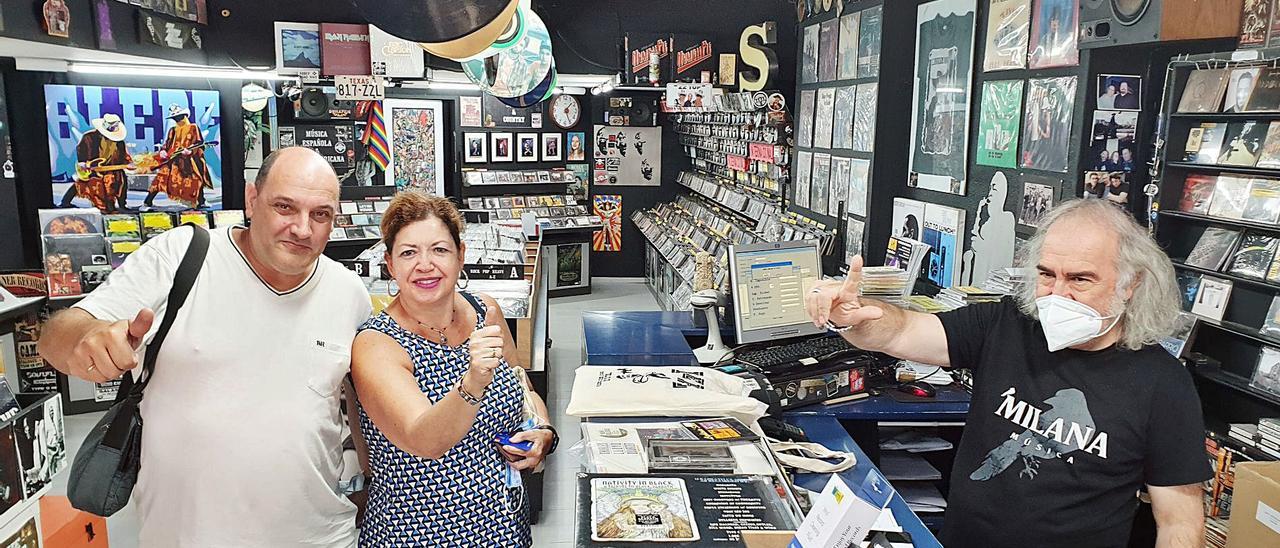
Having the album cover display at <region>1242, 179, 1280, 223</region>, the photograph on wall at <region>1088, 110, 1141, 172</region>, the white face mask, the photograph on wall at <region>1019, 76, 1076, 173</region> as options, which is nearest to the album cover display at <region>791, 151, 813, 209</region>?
the photograph on wall at <region>1019, 76, 1076, 173</region>

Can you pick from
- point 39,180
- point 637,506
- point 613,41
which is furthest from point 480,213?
point 637,506

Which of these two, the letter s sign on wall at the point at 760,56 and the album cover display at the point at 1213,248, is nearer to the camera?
the album cover display at the point at 1213,248

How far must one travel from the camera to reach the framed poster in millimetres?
10945

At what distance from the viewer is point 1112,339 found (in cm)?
227

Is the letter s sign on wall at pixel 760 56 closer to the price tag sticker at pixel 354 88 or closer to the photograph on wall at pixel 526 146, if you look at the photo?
the price tag sticker at pixel 354 88

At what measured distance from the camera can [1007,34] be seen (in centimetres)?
482

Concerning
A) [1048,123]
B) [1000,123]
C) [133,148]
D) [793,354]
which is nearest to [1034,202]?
[1048,123]

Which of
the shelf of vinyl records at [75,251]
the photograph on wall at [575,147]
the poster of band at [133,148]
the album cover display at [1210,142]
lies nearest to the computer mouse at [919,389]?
the album cover display at [1210,142]

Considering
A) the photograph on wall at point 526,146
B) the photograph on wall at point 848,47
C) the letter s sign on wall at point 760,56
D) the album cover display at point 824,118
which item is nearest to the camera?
the photograph on wall at point 848,47

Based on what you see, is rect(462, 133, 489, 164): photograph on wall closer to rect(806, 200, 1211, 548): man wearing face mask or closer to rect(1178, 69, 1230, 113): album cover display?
rect(1178, 69, 1230, 113): album cover display

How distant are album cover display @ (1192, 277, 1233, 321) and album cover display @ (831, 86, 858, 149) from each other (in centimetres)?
276

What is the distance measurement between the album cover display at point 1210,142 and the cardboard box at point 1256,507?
1.64 m

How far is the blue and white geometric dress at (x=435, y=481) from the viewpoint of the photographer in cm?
212

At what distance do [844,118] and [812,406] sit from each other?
363 centimetres
